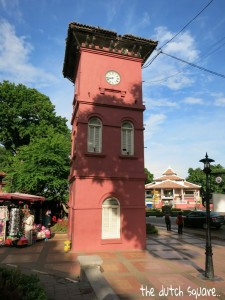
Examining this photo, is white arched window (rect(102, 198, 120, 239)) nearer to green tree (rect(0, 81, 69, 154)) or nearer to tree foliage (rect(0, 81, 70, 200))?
tree foliage (rect(0, 81, 70, 200))

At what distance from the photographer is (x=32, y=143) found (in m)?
24.7

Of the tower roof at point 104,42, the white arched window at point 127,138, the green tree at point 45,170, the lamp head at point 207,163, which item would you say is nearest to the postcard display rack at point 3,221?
the green tree at point 45,170

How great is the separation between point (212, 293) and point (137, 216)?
6.38 meters

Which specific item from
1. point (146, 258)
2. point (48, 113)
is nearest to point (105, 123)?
point (146, 258)

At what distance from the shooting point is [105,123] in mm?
13883

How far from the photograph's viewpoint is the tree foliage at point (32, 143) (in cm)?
2134

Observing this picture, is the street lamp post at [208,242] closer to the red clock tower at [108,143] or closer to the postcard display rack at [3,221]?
the red clock tower at [108,143]

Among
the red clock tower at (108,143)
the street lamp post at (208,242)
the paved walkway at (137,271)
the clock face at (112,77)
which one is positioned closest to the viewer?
the paved walkway at (137,271)

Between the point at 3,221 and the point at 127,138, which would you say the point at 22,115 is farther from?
the point at 127,138

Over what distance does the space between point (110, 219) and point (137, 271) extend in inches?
160

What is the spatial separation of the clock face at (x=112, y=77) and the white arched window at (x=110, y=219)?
650 centimetres

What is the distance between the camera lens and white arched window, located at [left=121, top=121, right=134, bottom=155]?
14.1m

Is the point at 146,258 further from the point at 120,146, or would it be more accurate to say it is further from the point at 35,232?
the point at 35,232

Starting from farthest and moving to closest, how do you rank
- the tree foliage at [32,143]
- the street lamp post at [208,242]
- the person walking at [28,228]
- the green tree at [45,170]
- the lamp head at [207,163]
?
the tree foliage at [32,143] < the green tree at [45,170] < the person walking at [28,228] < the lamp head at [207,163] < the street lamp post at [208,242]
